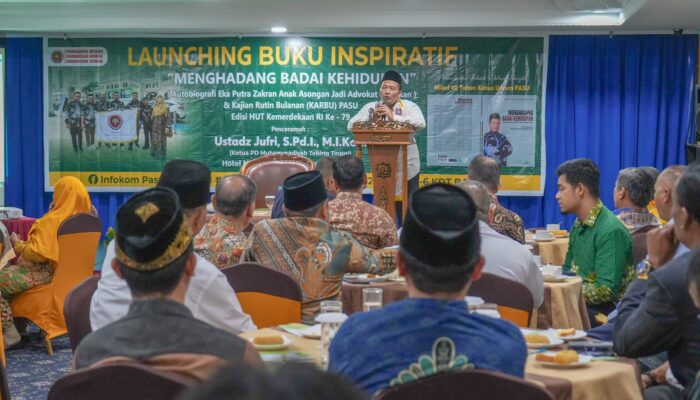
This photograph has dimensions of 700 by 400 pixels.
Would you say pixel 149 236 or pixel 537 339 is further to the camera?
pixel 537 339

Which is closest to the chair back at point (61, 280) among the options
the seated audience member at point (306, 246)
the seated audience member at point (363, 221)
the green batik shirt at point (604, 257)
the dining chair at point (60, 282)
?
the dining chair at point (60, 282)

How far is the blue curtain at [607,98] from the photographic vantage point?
34.2 feet

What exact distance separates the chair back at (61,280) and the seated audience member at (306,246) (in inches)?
113

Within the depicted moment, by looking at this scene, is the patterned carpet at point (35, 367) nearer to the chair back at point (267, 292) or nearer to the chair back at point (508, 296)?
the chair back at point (267, 292)

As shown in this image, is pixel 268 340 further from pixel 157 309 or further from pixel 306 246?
pixel 306 246

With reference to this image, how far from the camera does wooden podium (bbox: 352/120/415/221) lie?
23.3 ft

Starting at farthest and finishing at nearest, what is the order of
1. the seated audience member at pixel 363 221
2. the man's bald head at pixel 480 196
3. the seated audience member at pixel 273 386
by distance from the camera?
1. the seated audience member at pixel 363 221
2. the man's bald head at pixel 480 196
3. the seated audience member at pixel 273 386

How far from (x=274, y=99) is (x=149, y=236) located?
8.58 meters

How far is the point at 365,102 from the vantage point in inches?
416

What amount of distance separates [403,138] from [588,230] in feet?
7.46

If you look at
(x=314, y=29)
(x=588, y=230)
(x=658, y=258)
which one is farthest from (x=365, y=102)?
(x=658, y=258)

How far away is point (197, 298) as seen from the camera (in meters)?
2.90

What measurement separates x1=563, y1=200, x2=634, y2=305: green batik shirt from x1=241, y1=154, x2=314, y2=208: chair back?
3.94 m

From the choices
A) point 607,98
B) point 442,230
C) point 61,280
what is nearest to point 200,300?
point 442,230
